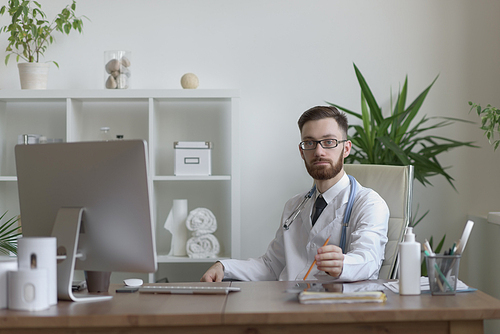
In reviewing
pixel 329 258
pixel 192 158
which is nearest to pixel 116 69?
pixel 192 158

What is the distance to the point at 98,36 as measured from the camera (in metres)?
3.17

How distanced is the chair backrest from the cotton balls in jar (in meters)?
1.10

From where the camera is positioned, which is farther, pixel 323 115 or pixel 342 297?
pixel 323 115

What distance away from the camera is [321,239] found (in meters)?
2.06

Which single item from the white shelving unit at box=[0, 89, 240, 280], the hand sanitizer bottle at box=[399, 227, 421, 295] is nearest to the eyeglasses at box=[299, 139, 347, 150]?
the hand sanitizer bottle at box=[399, 227, 421, 295]

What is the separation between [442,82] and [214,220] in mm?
1622

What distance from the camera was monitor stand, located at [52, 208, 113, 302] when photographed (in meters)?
1.44

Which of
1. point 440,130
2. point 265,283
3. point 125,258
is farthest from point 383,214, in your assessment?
point 440,130

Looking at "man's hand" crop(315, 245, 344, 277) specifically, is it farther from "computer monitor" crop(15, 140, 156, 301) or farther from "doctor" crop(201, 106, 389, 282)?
"computer monitor" crop(15, 140, 156, 301)

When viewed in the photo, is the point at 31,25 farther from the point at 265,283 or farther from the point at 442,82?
the point at 442,82

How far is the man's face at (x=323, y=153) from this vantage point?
2092 millimetres

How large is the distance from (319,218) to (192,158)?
1.06 m

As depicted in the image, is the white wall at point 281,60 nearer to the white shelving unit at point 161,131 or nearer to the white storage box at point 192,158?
the white shelving unit at point 161,131

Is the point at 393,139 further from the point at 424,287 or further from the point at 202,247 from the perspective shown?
the point at 424,287
